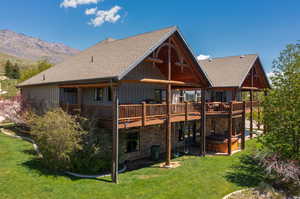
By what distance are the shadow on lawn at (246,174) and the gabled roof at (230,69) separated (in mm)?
7469

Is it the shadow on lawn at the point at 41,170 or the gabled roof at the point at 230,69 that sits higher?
the gabled roof at the point at 230,69

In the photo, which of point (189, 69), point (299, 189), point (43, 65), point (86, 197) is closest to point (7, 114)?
point (86, 197)

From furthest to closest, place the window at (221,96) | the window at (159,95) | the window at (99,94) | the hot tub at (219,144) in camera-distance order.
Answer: the window at (221,96), the hot tub at (219,144), the window at (159,95), the window at (99,94)

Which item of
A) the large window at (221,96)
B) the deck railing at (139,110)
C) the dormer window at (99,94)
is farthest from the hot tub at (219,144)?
the dormer window at (99,94)

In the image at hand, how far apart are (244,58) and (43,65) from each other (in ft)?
105

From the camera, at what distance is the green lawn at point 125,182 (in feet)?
25.3

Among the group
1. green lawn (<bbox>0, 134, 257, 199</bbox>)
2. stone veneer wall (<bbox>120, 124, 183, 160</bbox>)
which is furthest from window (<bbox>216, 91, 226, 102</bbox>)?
green lawn (<bbox>0, 134, 257, 199</bbox>)

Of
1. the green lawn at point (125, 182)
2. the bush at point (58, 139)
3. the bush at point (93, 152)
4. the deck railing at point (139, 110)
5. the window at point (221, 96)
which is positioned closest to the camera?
the green lawn at point (125, 182)

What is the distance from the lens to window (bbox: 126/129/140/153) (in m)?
13.0

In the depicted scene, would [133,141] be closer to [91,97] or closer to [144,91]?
[144,91]

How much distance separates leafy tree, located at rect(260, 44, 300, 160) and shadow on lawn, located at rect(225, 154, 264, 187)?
5.07ft

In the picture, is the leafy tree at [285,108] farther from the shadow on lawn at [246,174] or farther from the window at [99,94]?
the window at [99,94]

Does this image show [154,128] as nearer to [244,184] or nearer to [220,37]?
[244,184]

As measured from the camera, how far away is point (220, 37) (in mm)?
27797
